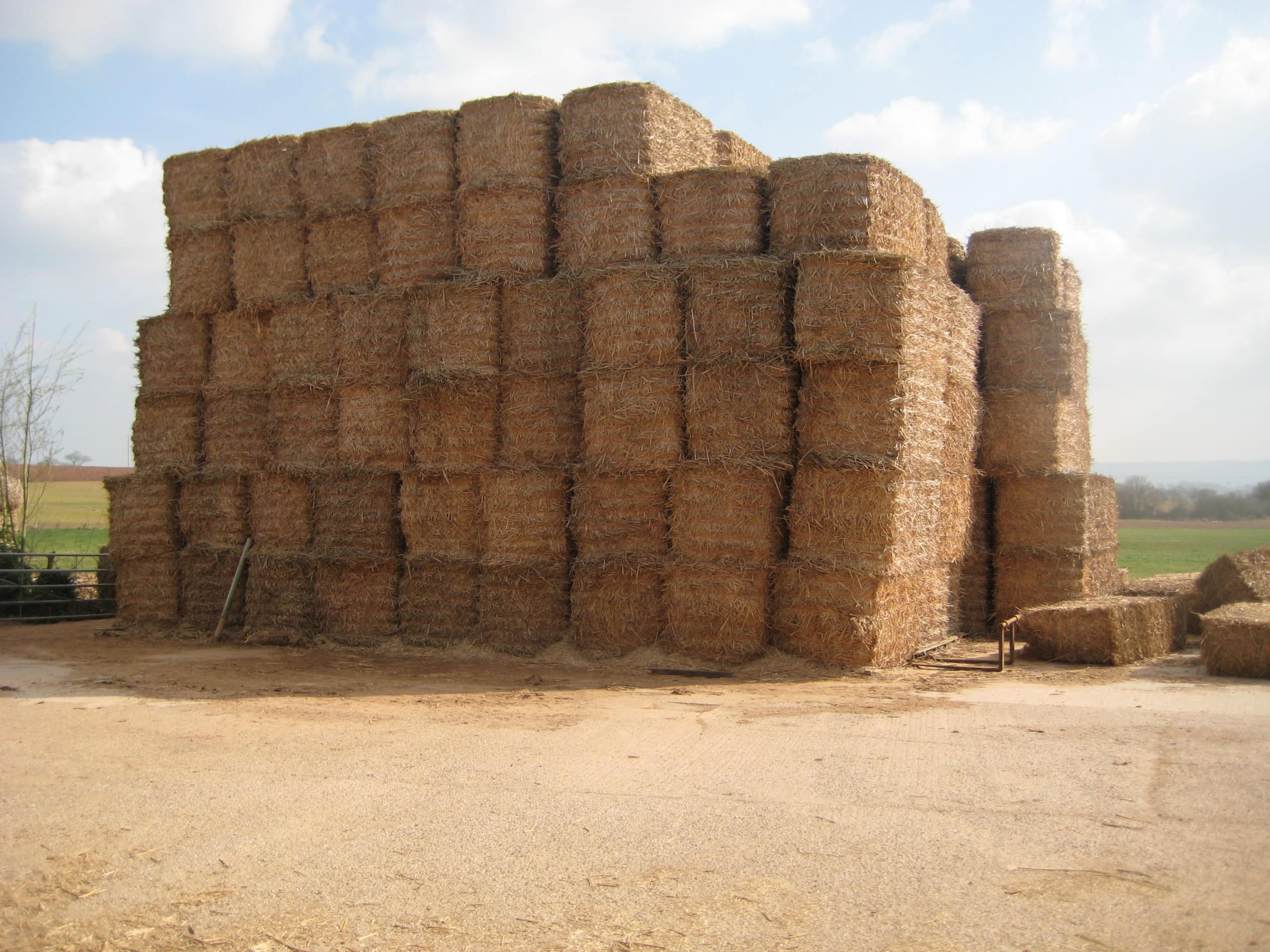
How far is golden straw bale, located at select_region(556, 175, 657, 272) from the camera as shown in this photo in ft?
30.9

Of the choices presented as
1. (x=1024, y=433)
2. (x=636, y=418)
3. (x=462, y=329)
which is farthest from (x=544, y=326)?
(x=1024, y=433)

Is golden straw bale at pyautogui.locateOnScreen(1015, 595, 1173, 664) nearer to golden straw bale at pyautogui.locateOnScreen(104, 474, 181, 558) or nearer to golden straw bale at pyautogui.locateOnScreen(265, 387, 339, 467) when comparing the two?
golden straw bale at pyautogui.locateOnScreen(265, 387, 339, 467)

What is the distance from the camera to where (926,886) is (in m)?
3.83

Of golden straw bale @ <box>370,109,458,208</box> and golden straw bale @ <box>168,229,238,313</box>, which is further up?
golden straw bale @ <box>370,109,458,208</box>

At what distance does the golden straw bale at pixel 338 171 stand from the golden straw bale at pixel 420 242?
485mm

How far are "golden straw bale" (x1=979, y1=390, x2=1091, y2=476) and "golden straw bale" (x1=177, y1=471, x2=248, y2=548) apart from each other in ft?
26.7

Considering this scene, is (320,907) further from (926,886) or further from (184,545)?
(184,545)

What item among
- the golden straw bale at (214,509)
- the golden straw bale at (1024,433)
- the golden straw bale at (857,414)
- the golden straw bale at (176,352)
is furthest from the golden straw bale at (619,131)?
the golden straw bale at (214,509)

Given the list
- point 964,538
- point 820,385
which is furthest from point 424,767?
point 964,538

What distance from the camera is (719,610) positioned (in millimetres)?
8844

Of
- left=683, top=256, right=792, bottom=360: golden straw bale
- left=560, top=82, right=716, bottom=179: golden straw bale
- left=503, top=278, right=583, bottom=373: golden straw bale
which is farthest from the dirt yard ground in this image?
left=560, top=82, right=716, bottom=179: golden straw bale

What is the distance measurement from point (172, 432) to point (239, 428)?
101 centimetres

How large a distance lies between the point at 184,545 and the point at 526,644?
4675 mm

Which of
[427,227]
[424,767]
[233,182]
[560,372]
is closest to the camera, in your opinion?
[424,767]
